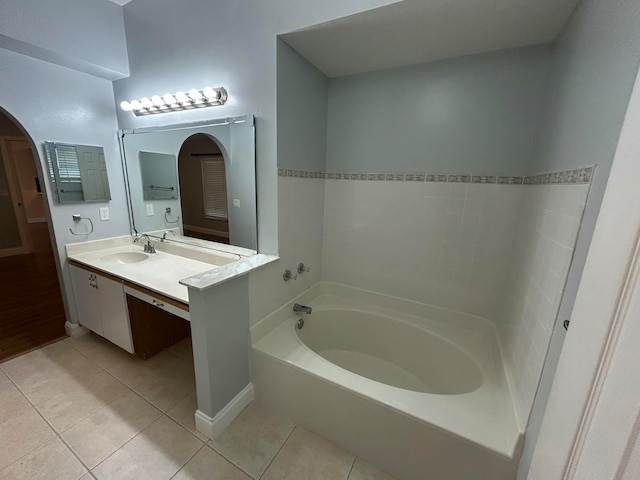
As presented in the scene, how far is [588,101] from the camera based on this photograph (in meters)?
0.90

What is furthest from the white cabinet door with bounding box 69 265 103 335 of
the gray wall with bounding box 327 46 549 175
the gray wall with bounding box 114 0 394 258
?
the gray wall with bounding box 327 46 549 175

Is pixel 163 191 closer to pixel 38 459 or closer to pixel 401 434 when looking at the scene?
pixel 38 459

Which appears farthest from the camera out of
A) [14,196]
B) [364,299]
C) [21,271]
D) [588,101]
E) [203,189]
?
[14,196]

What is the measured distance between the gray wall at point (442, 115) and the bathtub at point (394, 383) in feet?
3.53

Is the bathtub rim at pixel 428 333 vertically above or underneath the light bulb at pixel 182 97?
underneath

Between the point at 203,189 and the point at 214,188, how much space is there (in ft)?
0.47

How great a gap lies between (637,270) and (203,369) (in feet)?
5.31

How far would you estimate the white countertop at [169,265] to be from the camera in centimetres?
142

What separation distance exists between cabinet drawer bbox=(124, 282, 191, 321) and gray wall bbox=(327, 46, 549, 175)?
148cm

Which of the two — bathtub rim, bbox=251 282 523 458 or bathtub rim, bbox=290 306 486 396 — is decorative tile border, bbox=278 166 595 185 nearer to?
bathtub rim, bbox=251 282 523 458

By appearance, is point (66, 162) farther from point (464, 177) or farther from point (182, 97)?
point (464, 177)

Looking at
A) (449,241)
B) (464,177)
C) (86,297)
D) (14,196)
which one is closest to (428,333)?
(449,241)

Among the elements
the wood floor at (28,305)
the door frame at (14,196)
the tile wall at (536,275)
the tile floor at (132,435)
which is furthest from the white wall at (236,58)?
the door frame at (14,196)

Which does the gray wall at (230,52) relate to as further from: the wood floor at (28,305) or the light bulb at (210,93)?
the wood floor at (28,305)
